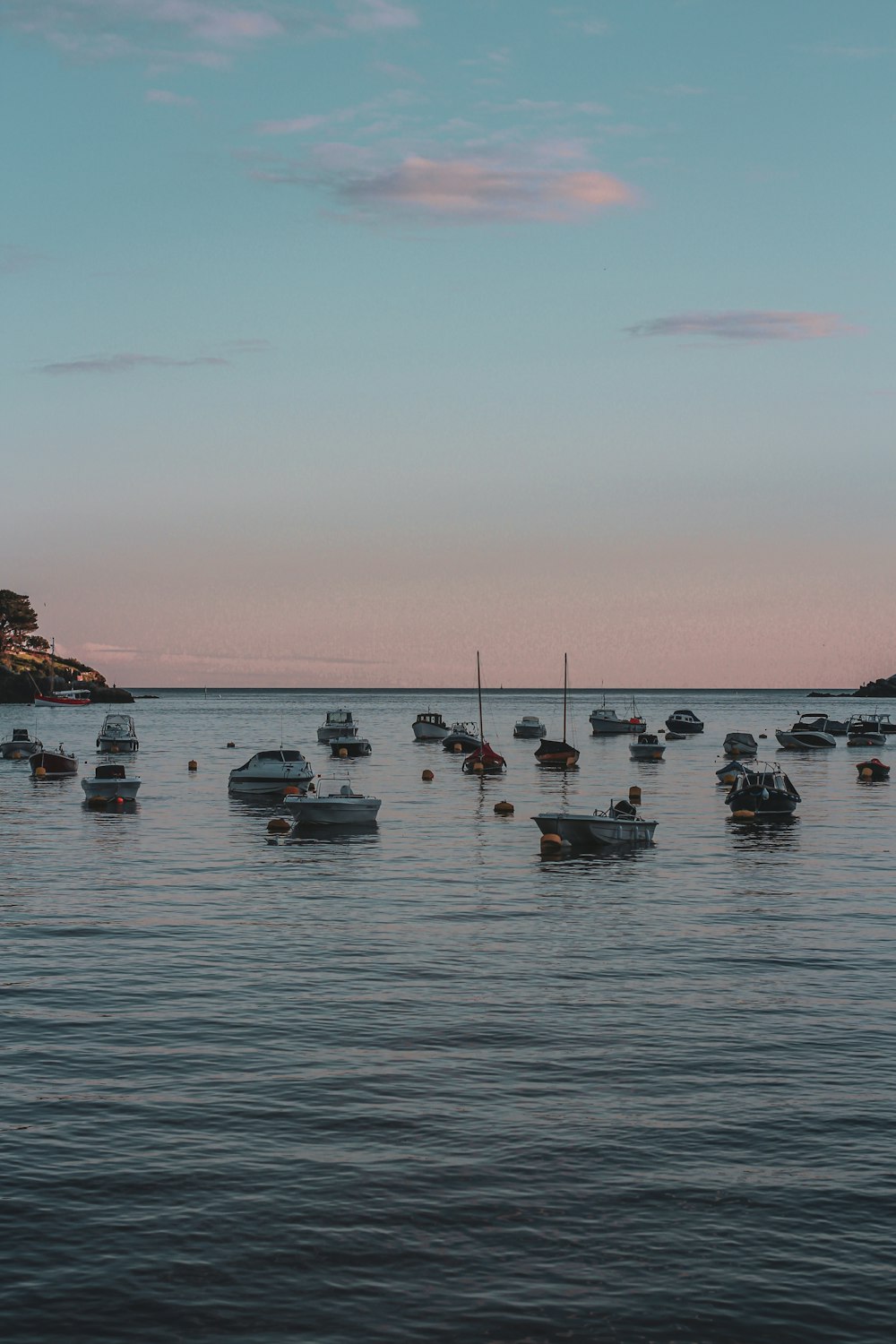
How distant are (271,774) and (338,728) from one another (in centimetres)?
8010

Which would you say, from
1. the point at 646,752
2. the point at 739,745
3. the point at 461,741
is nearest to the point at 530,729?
the point at 461,741

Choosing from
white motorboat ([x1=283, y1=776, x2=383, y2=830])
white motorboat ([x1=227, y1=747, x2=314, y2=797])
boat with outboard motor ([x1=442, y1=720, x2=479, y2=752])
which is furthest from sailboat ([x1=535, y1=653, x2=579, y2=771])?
white motorboat ([x1=283, y1=776, x2=383, y2=830])

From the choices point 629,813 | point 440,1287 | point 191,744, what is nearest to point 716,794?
point 629,813

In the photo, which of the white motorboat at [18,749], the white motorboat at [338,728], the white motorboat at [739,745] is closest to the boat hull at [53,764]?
the white motorboat at [18,749]

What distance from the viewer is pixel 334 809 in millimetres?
66250

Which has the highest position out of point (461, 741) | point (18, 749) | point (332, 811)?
point (461, 741)

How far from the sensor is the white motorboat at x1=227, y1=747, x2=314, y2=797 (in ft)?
274

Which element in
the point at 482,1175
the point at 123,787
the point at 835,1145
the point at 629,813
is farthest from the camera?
the point at 123,787

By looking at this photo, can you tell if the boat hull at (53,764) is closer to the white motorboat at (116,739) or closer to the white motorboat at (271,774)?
the white motorboat at (116,739)

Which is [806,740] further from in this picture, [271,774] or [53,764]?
[271,774]

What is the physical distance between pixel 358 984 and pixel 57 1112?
34.8 ft

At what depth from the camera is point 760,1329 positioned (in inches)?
574

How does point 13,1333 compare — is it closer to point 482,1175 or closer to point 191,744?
point 482,1175

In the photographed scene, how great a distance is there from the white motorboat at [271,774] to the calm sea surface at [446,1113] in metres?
34.9
